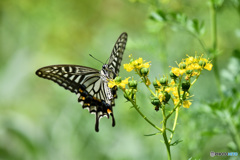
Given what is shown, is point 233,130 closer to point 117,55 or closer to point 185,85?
point 185,85

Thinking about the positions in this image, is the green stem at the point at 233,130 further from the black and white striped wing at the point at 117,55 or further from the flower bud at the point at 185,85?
the black and white striped wing at the point at 117,55

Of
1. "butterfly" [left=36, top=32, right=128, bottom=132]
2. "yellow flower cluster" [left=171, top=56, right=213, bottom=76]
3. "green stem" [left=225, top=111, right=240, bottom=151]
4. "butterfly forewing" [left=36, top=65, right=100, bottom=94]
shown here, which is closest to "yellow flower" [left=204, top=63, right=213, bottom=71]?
"yellow flower cluster" [left=171, top=56, right=213, bottom=76]

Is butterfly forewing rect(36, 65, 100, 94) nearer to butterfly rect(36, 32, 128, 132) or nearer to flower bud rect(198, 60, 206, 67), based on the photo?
butterfly rect(36, 32, 128, 132)

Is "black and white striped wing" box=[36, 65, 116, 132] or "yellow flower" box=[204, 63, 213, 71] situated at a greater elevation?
"black and white striped wing" box=[36, 65, 116, 132]

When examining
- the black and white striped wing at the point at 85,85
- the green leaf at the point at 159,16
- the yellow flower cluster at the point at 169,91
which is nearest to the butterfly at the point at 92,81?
the black and white striped wing at the point at 85,85

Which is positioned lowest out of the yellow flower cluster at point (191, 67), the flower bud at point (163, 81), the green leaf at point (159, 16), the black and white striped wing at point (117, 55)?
the flower bud at point (163, 81)
